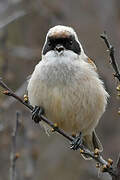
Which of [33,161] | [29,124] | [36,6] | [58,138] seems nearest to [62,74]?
[33,161]

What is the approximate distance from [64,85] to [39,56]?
2109 mm

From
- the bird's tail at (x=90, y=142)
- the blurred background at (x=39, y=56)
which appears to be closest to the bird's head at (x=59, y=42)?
the bird's tail at (x=90, y=142)

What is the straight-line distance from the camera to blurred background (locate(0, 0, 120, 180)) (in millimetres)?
6172

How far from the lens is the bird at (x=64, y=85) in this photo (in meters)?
4.36

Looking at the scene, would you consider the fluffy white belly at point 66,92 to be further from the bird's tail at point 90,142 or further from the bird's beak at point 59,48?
the bird's tail at point 90,142

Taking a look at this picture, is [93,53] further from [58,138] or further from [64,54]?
[64,54]

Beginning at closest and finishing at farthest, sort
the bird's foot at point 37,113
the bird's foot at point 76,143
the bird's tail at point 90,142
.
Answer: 1. the bird's foot at point 37,113
2. the bird's foot at point 76,143
3. the bird's tail at point 90,142

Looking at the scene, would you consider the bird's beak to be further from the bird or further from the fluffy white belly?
the fluffy white belly

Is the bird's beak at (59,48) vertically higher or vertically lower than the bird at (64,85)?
higher

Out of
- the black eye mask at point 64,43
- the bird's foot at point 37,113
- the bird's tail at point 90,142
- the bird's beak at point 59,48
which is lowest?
the bird's tail at point 90,142

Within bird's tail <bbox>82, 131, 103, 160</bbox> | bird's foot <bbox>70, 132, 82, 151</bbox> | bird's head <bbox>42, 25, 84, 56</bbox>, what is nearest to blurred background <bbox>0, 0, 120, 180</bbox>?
bird's tail <bbox>82, 131, 103, 160</bbox>

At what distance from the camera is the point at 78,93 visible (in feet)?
14.4

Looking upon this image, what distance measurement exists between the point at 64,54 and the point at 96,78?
46cm

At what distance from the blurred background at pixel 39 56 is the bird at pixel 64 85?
128 cm
